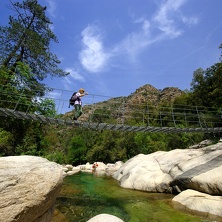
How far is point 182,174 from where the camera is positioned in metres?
10.2

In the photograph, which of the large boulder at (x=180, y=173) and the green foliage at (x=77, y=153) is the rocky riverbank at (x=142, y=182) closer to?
the large boulder at (x=180, y=173)

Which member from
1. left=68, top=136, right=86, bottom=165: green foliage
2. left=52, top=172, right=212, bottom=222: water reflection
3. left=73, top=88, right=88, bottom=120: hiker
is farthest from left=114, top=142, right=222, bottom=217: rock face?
left=68, top=136, right=86, bottom=165: green foliage

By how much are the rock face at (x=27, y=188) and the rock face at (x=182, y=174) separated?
5.53 m

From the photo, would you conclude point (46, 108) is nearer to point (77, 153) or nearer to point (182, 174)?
point (182, 174)

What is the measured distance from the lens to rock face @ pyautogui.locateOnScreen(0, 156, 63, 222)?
3.02m

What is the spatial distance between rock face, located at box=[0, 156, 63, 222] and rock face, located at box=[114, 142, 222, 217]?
5.53 meters

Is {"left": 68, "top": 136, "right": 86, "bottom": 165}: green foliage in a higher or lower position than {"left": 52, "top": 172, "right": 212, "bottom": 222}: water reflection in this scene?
higher

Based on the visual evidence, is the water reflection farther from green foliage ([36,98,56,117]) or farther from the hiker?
green foliage ([36,98,56,117])

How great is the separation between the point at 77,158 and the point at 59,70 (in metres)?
33.0

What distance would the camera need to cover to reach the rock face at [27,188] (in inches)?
119

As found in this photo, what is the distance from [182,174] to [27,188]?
850 centimetres

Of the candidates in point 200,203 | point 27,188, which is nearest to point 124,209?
point 200,203

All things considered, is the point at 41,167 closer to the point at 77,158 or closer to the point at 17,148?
the point at 17,148

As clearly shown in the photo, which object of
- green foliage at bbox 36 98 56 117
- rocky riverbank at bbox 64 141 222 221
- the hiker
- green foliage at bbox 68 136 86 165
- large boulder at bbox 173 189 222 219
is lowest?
large boulder at bbox 173 189 222 219
